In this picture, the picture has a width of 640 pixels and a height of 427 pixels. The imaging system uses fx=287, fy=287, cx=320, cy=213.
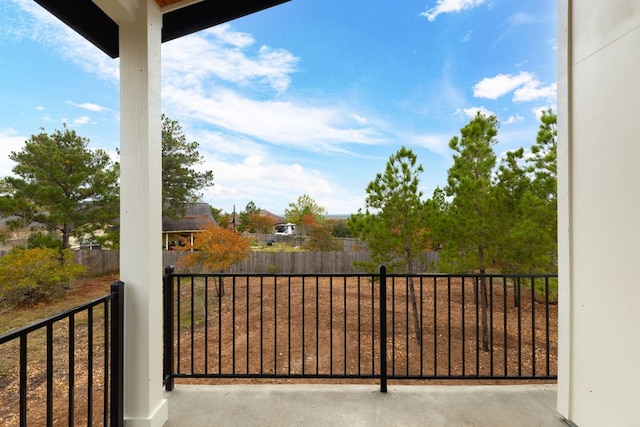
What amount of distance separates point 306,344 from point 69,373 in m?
4.28

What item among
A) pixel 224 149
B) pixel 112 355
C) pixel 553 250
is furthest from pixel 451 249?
pixel 224 149

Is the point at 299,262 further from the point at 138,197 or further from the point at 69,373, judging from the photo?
the point at 69,373

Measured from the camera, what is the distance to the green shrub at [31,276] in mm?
6305

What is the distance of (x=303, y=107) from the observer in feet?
32.0

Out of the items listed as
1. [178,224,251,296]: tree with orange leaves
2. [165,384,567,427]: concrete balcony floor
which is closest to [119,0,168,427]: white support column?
[165,384,567,427]: concrete balcony floor

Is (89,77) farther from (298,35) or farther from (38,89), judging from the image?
(298,35)

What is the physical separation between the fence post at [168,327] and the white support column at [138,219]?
438 millimetres

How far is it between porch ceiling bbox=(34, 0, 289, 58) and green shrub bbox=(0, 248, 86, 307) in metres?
7.22

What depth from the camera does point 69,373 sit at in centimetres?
114

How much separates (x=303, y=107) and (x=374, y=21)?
3884 millimetres

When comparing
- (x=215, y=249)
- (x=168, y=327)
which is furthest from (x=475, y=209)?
(x=215, y=249)

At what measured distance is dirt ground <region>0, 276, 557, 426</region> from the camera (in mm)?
2902

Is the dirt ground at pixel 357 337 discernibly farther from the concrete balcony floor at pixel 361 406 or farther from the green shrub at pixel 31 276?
the green shrub at pixel 31 276

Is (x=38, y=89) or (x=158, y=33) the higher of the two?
(x=38, y=89)
